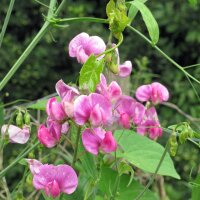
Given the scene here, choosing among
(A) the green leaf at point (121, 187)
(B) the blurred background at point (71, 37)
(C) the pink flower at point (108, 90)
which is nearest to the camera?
(C) the pink flower at point (108, 90)

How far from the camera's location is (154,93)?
128 cm

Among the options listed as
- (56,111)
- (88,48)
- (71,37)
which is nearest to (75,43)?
(88,48)

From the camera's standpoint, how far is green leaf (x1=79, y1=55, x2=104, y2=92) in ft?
3.07

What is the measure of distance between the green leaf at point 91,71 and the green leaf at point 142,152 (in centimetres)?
29

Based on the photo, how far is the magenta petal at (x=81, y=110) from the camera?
97cm

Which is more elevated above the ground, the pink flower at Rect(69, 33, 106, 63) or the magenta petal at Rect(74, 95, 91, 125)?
the pink flower at Rect(69, 33, 106, 63)

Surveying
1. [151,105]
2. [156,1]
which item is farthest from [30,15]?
[151,105]

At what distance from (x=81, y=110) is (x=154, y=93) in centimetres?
33

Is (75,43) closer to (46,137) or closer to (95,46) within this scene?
(95,46)

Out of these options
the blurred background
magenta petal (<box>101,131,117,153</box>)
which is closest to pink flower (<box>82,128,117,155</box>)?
magenta petal (<box>101,131,117,153</box>)

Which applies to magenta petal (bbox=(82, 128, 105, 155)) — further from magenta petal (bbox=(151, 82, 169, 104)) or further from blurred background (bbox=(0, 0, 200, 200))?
blurred background (bbox=(0, 0, 200, 200))

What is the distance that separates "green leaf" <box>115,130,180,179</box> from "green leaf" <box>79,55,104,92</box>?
11.3 inches

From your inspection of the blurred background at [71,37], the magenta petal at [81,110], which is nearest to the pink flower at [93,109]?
the magenta petal at [81,110]

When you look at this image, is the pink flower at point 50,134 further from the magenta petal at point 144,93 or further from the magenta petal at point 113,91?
the magenta petal at point 144,93
